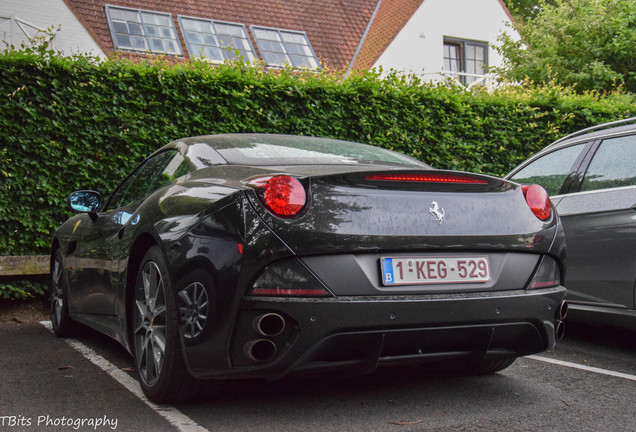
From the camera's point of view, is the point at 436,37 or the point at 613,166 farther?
the point at 436,37

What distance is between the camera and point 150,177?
447cm

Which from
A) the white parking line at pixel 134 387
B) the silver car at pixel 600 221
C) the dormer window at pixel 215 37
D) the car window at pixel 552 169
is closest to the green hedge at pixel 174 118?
the white parking line at pixel 134 387

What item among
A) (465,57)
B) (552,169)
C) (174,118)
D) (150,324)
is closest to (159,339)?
(150,324)

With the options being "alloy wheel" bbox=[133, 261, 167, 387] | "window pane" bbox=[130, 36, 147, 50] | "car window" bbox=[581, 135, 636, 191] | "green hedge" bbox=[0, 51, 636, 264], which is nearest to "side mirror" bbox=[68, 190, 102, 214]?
"alloy wheel" bbox=[133, 261, 167, 387]

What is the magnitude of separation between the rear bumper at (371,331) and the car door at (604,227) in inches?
68.0

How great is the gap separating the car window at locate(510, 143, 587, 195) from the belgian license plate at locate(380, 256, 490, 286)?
2.67m

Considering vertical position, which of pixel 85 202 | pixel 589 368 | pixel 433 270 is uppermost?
pixel 85 202

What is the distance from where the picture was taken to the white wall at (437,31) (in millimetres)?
18328

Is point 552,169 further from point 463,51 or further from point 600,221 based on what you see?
point 463,51

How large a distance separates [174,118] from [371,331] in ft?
16.7

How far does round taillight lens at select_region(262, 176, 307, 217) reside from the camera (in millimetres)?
2951

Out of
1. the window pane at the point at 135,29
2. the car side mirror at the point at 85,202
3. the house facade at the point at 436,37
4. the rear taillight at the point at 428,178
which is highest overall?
the window pane at the point at 135,29

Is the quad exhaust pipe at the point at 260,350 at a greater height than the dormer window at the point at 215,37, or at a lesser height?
lesser

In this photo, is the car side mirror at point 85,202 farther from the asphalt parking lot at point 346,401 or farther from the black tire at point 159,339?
the black tire at point 159,339
